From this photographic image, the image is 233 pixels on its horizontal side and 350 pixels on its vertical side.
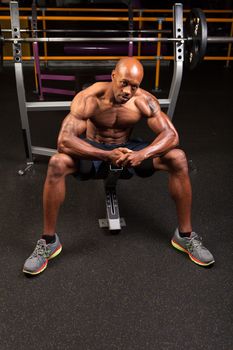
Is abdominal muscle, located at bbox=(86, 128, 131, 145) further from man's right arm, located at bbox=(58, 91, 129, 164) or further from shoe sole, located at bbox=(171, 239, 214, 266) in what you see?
shoe sole, located at bbox=(171, 239, 214, 266)

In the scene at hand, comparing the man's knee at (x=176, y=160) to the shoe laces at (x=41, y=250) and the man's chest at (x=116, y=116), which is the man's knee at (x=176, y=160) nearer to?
the man's chest at (x=116, y=116)

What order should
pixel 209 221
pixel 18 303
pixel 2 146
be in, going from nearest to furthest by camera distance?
1. pixel 18 303
2. pixel 209 221
3. pixel 2 146

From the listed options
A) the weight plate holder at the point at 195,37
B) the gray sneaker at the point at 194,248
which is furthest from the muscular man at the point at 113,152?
the weight plate holder at the point at 195,37

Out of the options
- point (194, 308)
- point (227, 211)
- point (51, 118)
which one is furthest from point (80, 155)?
point (51, 118)

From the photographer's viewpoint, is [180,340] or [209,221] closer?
[180,340]

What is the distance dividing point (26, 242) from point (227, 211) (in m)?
1.18

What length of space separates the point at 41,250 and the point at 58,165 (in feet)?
1.35

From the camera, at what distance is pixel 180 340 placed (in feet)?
4.52

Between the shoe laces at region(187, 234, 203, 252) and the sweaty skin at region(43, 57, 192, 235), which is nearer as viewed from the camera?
the sweaty skin at region(43, 57, 192, 235)

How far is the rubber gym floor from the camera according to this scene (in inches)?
55.0

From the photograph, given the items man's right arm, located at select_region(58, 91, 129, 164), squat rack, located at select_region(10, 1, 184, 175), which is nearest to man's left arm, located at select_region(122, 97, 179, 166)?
man's right arm, located at select_region(58, 91, 129, 164)

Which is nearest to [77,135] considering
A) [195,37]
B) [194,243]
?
[194,243]

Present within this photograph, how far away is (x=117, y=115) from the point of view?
1760 millimetres

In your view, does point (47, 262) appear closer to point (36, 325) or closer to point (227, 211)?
point (36, 325)
